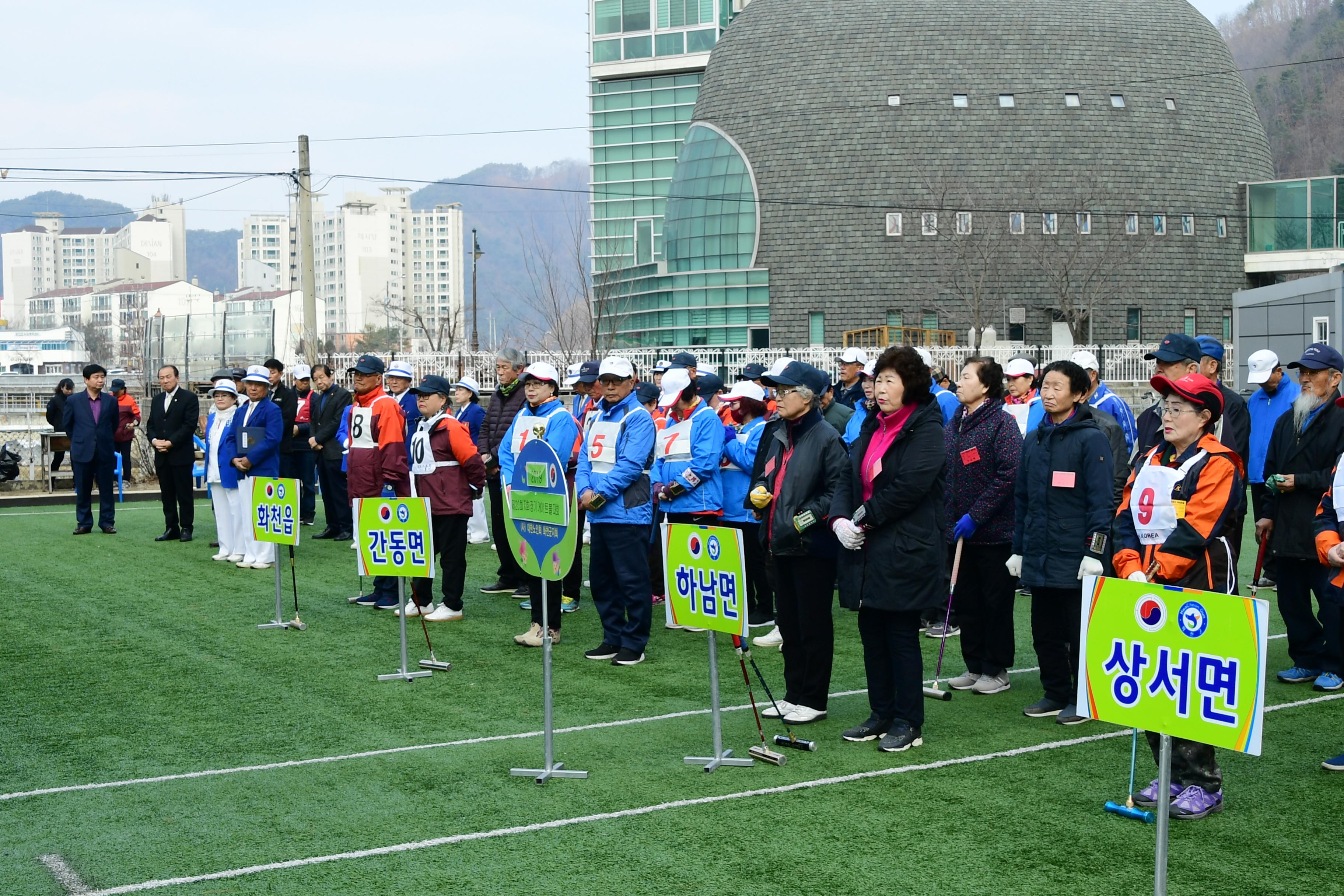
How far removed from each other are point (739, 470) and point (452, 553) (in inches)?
98.6

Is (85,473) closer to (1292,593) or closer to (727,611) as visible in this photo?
(727,611)

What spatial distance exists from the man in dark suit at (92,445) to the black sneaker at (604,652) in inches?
380

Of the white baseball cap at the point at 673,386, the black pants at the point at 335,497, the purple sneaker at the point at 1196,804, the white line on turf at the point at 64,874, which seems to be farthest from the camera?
the black pants at the point at 335,497

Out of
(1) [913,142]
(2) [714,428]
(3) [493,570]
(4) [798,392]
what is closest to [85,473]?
(3) [493,570]

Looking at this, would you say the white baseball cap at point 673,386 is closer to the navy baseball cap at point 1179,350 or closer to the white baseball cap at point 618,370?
the white baseball cap at point 618,370

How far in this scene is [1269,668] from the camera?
8180 mm

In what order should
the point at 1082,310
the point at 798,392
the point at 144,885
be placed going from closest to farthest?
the point at 144,885
the point at 798,392
the point at 1082,310

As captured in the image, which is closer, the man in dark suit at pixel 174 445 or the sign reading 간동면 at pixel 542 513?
the sign reading 간동면 at pixel 542 513

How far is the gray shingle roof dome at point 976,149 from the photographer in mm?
48344

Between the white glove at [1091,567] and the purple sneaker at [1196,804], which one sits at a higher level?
the white glove at [1091,567]

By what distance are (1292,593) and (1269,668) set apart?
27.5 inches

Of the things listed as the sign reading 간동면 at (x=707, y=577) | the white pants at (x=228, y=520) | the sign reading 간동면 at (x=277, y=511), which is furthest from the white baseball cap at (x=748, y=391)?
the white pants at (x=228, y=520)

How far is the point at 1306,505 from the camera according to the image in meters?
7.64

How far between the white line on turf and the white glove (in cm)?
473
